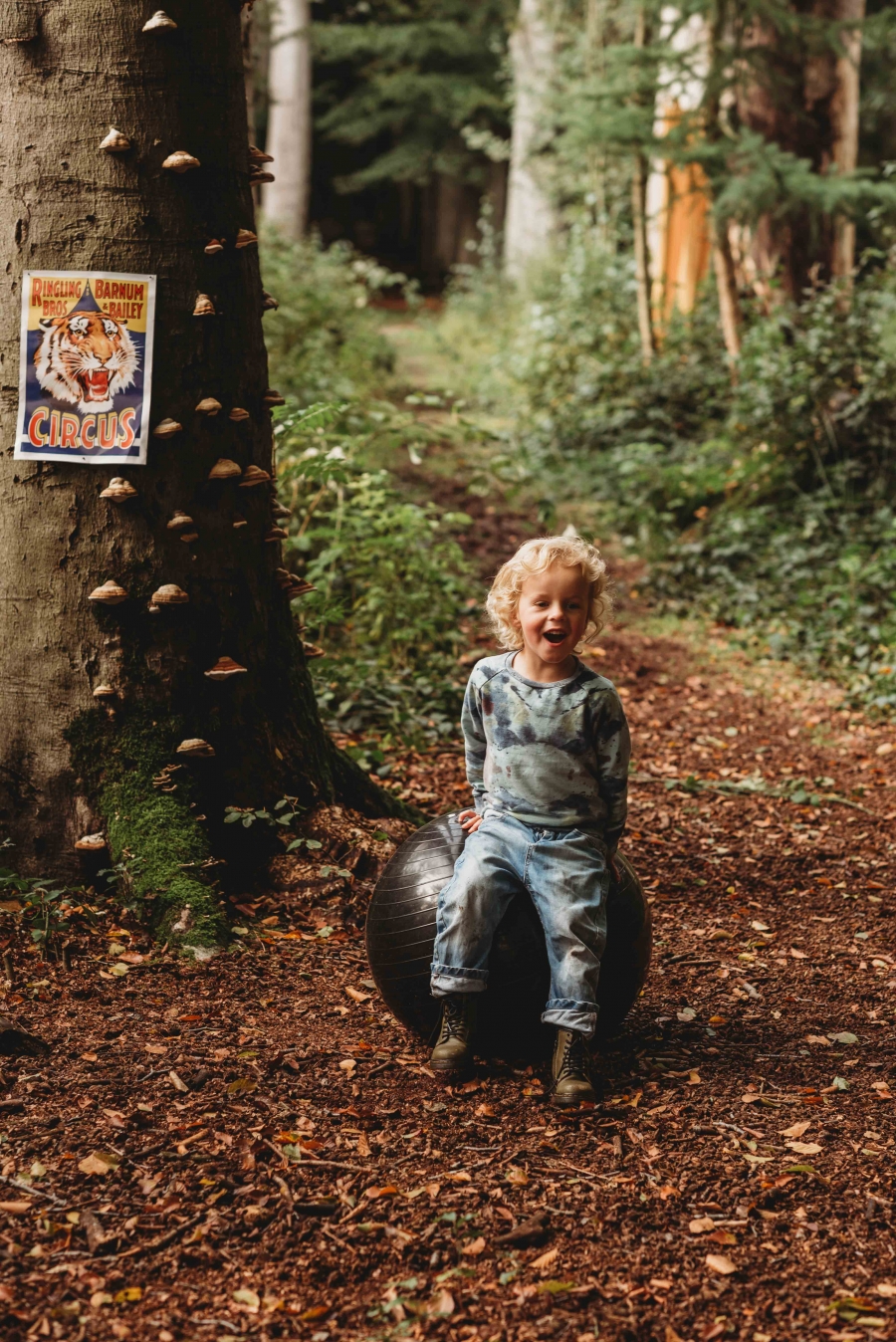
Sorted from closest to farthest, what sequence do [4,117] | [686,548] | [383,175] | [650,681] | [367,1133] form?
[367,1133], [4,117], [650,681], [686,548], [383,175]

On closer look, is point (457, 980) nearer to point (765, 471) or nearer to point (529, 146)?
point (765, 471)

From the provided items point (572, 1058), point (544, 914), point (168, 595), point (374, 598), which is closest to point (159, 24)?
point (168, 595)

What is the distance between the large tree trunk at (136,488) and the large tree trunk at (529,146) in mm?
16489

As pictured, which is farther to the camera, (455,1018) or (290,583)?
(290,583)

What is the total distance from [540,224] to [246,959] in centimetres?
1901

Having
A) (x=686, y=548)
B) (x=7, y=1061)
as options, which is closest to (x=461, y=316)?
(x=686, y=548)

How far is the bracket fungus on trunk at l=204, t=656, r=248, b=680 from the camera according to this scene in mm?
4109

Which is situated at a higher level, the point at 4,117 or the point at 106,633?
the point at 4,117

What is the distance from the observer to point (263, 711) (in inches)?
173

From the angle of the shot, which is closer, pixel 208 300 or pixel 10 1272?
pixel 10 1272

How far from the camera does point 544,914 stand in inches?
136

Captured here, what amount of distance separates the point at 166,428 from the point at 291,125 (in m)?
18.7

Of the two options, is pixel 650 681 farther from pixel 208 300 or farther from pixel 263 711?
pixel 208 300

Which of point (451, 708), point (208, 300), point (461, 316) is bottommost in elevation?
point (451, 708)
